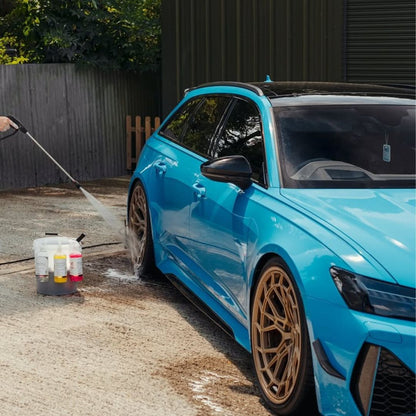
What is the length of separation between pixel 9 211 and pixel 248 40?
16.1 ft

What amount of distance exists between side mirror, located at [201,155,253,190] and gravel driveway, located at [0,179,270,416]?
112 centimetres

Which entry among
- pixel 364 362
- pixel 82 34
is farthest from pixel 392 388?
pixel 82 34

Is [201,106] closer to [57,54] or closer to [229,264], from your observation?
[229,264]

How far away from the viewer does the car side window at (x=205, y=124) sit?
6.86 m

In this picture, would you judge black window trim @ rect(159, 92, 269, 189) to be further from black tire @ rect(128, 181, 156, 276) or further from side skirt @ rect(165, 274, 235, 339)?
side skirt @ rect(165, 274, 235, 339)

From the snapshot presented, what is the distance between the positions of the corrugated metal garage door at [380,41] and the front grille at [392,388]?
9411 millimetres

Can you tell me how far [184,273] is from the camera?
→ 23.1ft

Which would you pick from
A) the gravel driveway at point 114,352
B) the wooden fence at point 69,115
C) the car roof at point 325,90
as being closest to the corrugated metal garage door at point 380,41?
the wooden fence at point 69,115

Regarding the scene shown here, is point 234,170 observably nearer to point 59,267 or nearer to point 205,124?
point 205,124

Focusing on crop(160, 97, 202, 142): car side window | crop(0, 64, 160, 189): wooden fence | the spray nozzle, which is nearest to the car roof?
crop(160, 97, 202, 142): car side window

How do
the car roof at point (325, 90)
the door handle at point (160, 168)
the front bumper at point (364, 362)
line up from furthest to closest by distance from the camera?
the door handle at point (160, 168) < the car roof at point (325, 90) < the front bumper at point (364, 362)

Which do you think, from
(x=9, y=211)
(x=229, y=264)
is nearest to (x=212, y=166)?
(x=229, y=264)

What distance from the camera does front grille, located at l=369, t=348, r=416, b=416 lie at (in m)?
4.25

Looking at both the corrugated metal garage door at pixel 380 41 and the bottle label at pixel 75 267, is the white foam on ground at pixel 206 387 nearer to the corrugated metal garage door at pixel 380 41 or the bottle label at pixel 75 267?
the bottle label at pixel 75 267
